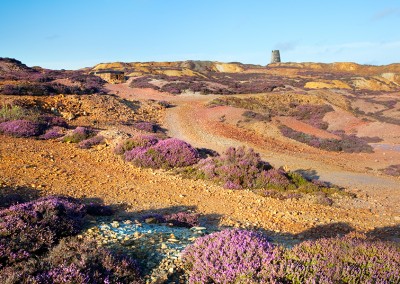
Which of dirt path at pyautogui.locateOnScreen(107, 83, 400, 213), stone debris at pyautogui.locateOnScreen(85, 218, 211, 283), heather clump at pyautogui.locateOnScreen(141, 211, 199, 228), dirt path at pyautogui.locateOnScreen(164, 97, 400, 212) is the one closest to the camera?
stone debris at pyautogui.locateOnScreen(85, 218, 211, 283)

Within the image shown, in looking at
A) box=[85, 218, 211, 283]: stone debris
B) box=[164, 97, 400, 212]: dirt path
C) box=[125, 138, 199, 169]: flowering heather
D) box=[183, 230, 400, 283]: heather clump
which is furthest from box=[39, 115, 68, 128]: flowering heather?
box=[183, 230, 400, 283]: heather clump

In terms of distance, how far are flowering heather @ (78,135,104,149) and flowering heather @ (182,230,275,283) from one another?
39.4 feet

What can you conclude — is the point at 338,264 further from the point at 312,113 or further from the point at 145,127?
the point at 312,113

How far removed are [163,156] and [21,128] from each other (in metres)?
7.39

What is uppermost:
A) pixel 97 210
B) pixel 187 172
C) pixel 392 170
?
pixel 97 210

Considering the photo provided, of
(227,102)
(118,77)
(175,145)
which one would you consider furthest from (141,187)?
(118,77)

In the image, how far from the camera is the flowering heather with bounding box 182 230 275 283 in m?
4.45

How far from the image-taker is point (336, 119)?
124 feet

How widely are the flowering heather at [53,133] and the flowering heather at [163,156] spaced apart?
180 inches

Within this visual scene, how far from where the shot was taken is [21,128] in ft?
54.7

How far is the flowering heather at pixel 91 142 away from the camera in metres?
16.1

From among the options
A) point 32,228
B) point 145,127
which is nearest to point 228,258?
point 32,228

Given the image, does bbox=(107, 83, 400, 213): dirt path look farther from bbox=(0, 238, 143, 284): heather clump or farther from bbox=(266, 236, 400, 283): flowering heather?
bbox=(0, 238, 143, 284): heather clump

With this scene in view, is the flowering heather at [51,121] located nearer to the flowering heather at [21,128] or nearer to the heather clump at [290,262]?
the flowering heather at [21,128]
